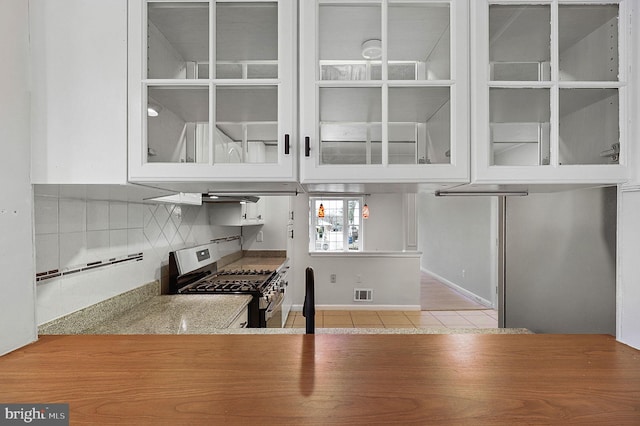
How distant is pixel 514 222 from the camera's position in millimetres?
1461

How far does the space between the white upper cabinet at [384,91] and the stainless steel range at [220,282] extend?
1423 millimetres

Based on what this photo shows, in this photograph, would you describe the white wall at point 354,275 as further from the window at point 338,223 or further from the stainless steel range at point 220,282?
the stainless steel range at point 220,282

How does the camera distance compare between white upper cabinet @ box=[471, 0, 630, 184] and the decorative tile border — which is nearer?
white upper cabinet @ box=[471, 0, 630, 184]

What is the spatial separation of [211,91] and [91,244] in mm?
1012

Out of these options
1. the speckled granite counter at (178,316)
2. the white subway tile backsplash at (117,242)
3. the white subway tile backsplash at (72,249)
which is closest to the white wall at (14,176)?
the white subway tile backsplash at (72,249)

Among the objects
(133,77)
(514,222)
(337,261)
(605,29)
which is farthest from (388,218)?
(133,77)

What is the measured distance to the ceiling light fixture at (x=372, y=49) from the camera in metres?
0.90

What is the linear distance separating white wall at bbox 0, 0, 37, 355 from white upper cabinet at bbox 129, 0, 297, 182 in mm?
292

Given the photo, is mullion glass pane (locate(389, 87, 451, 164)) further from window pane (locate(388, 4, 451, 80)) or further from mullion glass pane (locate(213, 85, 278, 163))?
mullion glass pane (locate(213, 85, 278, 163))

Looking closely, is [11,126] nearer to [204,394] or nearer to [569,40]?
[204,394]

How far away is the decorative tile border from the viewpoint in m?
1.13

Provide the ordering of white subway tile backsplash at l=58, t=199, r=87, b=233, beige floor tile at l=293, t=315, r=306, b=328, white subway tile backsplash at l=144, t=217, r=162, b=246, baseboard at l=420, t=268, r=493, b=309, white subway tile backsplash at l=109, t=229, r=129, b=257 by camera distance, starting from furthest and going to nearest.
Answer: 1. baseboard at l=420, t=268, r=493, b=309
2. beige floor tile at l=293, t=315, r=306, b=328
3. white subway tile backsplash at l=144, t=217, r=162, b=246
4. white subway tile backsplash at l=109, t=229, r=129, b=257
5. white subway tile backsplash at l=58, t=199, r=87, b=233

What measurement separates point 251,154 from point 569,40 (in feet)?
3.42

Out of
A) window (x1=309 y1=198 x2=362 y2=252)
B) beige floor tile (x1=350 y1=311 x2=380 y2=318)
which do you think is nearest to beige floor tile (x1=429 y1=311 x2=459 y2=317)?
beige floor tile (x1=350 y1=311 x2=380 y2=318)
